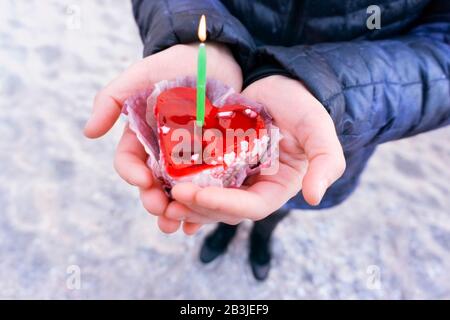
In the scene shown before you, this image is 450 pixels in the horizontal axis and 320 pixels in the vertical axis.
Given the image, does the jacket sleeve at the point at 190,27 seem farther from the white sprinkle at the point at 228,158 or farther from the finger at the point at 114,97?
the white sprinkle at the point at 228,158

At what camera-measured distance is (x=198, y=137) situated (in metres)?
0.87

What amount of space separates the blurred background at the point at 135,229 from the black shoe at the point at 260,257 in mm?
33

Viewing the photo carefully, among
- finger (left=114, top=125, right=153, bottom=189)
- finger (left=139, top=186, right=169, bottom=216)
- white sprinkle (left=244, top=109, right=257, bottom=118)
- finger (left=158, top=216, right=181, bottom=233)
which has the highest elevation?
white sprinkle (left=244, top=109, right=257, bottom=118)

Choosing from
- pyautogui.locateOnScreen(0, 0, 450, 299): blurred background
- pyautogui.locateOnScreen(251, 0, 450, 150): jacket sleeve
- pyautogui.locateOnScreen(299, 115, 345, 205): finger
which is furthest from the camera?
pyautogui.locateOnScreen(0, 0, 450, 299): blurred background

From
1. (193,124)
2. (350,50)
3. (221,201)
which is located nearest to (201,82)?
(193,124)

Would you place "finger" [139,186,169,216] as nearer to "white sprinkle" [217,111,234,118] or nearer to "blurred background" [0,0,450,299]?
"white sprinkle" [217,111,234,118]

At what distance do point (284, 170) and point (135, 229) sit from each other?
1033 millimetres

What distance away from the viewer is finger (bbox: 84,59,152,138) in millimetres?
915

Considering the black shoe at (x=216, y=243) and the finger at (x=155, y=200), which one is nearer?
the finger at (x=155, y=200)

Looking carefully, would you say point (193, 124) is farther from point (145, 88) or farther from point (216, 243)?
point (216, 243)

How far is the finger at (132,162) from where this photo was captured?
84 centimetres

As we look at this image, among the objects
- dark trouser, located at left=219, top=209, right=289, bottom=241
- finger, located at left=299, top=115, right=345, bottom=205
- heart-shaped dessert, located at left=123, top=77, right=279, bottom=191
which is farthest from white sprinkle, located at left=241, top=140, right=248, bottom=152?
dark trouser, located at left=219, top=209, right=289, bottom=241

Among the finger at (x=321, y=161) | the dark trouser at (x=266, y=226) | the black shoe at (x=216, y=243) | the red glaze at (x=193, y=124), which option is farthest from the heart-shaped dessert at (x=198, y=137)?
the black shoe at (x=216, y=243)

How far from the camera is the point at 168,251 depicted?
5.83ft
